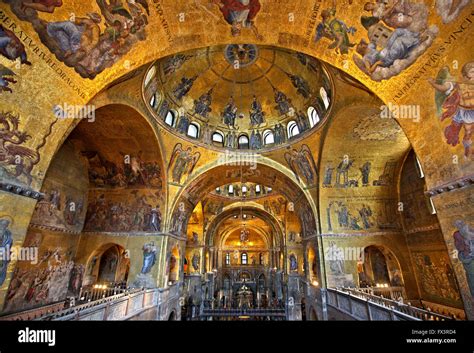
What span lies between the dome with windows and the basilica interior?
112 millimetres

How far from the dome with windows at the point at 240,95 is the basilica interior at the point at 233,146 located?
0.11m

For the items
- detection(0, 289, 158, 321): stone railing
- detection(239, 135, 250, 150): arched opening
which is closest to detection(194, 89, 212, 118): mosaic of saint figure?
detection(239, 135, 250, 150): arched opening

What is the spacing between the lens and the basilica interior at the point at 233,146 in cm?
510

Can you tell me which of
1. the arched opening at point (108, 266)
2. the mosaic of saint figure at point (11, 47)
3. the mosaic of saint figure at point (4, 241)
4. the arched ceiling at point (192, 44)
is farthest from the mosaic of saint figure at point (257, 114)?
the arched opening at point (108, 266)

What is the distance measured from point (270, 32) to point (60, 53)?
19.0 feet

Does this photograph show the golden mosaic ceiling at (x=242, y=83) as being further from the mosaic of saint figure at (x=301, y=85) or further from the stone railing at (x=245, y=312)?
the stone railing at (x=245, y=312)

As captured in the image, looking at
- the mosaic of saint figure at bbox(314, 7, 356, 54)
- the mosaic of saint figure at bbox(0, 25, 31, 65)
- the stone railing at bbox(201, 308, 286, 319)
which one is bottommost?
the stone railing at bbox(201, 308, 286, 319)

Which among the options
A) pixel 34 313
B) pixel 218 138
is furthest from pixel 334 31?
pixel 34 313

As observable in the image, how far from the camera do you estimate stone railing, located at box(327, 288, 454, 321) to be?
564 centimetres

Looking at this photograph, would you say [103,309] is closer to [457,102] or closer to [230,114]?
[457,102]

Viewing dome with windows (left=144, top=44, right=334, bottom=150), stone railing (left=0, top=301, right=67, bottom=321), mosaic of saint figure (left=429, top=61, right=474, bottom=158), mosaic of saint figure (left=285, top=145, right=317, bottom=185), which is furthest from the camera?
mosaic of saint figure (left=285, top=145, right=317, bottom=185)

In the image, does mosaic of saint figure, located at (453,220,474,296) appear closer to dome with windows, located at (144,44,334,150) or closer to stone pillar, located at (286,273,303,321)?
dome with windows, located at (144,44,334,150)
